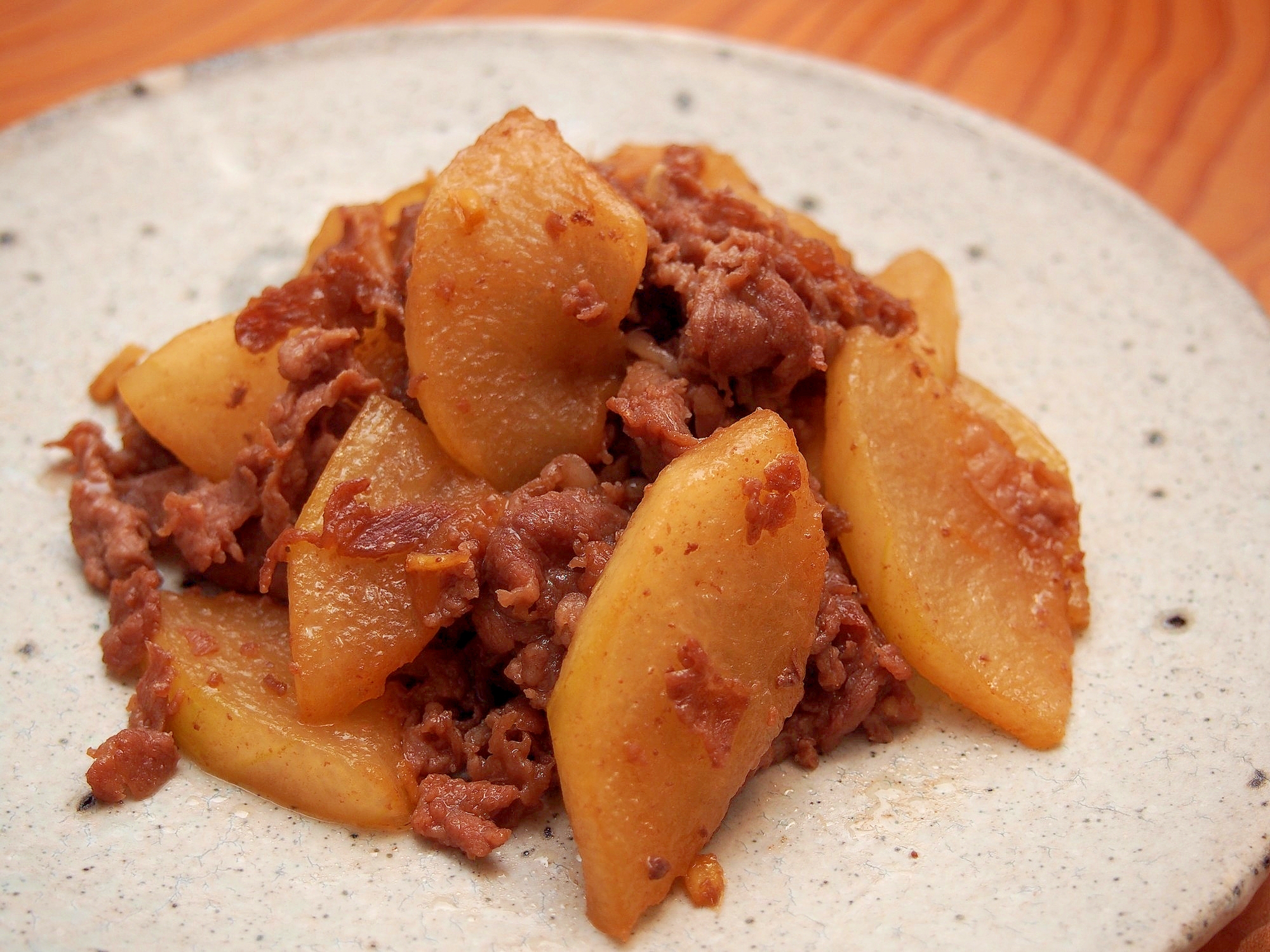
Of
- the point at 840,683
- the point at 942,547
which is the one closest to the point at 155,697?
the point at 840,683

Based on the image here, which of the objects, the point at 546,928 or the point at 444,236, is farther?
the point at 444,236

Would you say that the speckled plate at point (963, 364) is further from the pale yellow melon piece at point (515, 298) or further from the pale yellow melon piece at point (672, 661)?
the pale yellow melon piece at point (515, 298)

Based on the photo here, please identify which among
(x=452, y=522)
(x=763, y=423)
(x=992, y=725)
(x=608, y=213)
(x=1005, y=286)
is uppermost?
(x=608, y=213)

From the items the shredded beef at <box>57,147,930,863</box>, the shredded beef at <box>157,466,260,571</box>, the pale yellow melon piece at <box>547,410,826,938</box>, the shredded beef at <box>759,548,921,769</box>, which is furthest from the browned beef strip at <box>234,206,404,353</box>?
the shredded beef at <box>759,548,921,769</box>

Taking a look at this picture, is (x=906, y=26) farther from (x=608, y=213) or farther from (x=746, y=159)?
(x=608, y=213)

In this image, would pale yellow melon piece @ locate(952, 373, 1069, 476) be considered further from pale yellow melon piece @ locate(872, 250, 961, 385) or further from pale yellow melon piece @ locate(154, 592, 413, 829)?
pale yellow melon piece @ locate(154, 592, 413, 829)

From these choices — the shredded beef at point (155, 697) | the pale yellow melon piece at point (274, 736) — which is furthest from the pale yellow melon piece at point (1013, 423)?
the shredded beef at point (155, 697)

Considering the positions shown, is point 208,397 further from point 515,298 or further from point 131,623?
point 515,298

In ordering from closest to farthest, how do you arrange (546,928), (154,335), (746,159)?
(546,928), (154,335), (746,159)

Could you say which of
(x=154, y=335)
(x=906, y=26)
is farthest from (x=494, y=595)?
(x=906, y=26)
